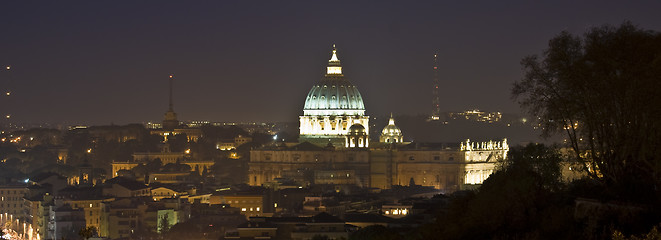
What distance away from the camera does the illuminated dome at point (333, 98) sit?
14838cm

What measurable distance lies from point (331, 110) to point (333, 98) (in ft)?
3.74

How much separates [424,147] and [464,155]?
3866 millimetres

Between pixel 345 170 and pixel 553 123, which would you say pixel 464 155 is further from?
pixel 553 123

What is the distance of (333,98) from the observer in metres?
149

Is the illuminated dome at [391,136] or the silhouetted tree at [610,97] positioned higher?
the illuminated dome at [391,136]

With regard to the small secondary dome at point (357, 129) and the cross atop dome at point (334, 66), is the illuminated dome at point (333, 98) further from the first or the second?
the small secondary dome at point (357, 129)

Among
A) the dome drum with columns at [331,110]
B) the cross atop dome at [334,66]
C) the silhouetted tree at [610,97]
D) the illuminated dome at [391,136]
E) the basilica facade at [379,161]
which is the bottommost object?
the silhouetted tree at [610,97]

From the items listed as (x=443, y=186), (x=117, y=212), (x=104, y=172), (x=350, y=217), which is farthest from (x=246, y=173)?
(x=350, y=217)

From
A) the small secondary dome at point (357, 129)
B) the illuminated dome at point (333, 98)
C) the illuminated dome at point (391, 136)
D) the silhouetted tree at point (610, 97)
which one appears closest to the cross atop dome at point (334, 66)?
the illuminated dome at point (333, 98)

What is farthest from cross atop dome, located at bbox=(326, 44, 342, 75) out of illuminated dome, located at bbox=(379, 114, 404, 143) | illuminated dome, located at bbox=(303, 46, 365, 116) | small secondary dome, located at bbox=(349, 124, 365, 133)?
small secondary dome, located at bbox=(349, 124, 365, 133)

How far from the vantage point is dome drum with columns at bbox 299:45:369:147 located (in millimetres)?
147875

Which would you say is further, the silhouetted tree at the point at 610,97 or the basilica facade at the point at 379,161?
the basilica facade at the point at 379,161

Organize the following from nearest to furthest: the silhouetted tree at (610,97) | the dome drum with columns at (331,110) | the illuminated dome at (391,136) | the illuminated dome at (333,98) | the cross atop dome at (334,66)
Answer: the silhouetted tree at (610,97) → the illuminated dome at (391,136) → the dome drum with columns at (331,110) → the illuminated dome at (333,98) → the cross atop dome at (334,66)

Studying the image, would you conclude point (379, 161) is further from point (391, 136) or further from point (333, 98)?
point (333, 98)
